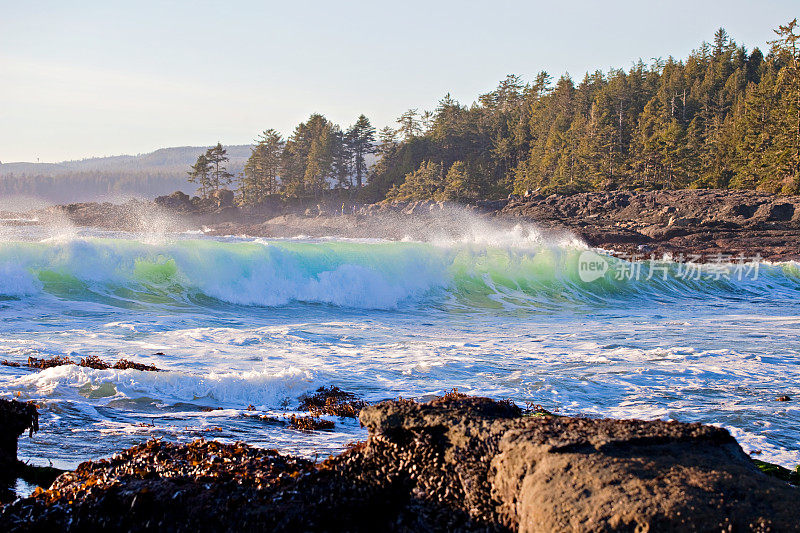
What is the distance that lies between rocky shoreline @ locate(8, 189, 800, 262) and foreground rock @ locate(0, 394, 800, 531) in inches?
1254

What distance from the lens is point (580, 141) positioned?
68875 mm

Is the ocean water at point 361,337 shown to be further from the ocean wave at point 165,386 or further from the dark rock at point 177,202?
the dark rock at point 177,202

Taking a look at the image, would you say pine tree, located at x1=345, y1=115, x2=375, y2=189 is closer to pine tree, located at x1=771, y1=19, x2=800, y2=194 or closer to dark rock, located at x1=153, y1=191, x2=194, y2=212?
dark rock, located at x1=153, y1=191, x2=194, y2=212

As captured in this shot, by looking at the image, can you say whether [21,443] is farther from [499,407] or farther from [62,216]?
[62,216]

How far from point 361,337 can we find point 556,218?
127 ft

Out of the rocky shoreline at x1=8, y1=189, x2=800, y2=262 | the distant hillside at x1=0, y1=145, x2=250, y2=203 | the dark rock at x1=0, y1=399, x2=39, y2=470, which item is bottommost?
the dark rock at x1=0, y1=399, x2=39, y2=470

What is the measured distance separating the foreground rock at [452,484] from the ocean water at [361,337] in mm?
1635

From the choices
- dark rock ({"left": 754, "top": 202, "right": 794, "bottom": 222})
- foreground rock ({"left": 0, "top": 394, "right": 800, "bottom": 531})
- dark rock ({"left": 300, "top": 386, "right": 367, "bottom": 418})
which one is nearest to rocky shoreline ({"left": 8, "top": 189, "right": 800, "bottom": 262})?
dark rock ({"left": 754, "top": 202, "right": 794, "bottom": 222})

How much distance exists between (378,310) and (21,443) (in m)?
12.6

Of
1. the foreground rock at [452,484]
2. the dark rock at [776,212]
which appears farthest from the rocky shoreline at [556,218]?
the foreground rock at [452,484]

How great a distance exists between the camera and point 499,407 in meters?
3.05

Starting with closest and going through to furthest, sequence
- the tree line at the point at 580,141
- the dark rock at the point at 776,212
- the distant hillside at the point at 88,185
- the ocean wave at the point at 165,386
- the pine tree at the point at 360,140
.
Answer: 1. the ocean wave at the point at 165,386
2. the dark rock at the point at 776,212
3. the tree line at the point at 580,141
4. the pine tree at the point at 360,140
5. the distant hillside at the point at 88,185

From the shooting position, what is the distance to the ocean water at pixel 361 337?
19.8ft

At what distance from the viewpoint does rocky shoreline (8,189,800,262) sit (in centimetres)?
3616
